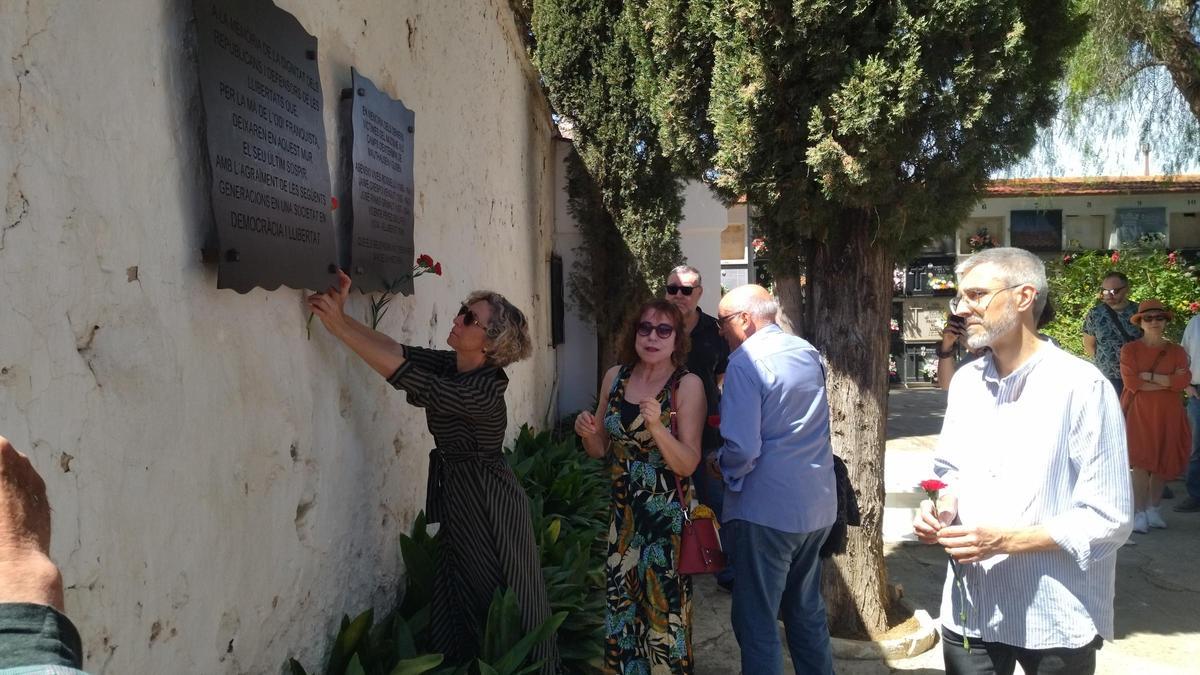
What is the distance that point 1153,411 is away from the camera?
647cm

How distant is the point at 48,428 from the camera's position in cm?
149

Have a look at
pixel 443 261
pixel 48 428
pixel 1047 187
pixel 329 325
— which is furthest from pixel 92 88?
pixel 1047 187

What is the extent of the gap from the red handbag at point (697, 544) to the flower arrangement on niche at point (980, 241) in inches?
794

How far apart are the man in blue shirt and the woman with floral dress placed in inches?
7.3

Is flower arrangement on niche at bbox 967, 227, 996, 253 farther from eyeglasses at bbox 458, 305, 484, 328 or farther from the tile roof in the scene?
eyeglasses at bbox 458, 305, 484, 328

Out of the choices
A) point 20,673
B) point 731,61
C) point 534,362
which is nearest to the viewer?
point 20,673

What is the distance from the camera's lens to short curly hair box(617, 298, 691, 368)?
3.36m

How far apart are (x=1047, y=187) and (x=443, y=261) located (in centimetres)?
2135

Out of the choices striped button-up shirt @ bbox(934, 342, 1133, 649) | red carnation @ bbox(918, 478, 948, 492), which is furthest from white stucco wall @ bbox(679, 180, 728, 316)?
striped button-up shirt @ bbox(934, 342, 1133, 649)

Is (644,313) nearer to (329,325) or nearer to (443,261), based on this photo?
(329,325)

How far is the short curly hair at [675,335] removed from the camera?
132 inches

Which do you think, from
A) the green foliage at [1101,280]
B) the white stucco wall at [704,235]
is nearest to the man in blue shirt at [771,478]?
the white stucco wall at [704,235]

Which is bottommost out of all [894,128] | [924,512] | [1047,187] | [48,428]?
[924,512]

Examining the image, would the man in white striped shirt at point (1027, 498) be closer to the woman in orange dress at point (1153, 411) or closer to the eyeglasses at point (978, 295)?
the eyeglasses at point (978, 295)
